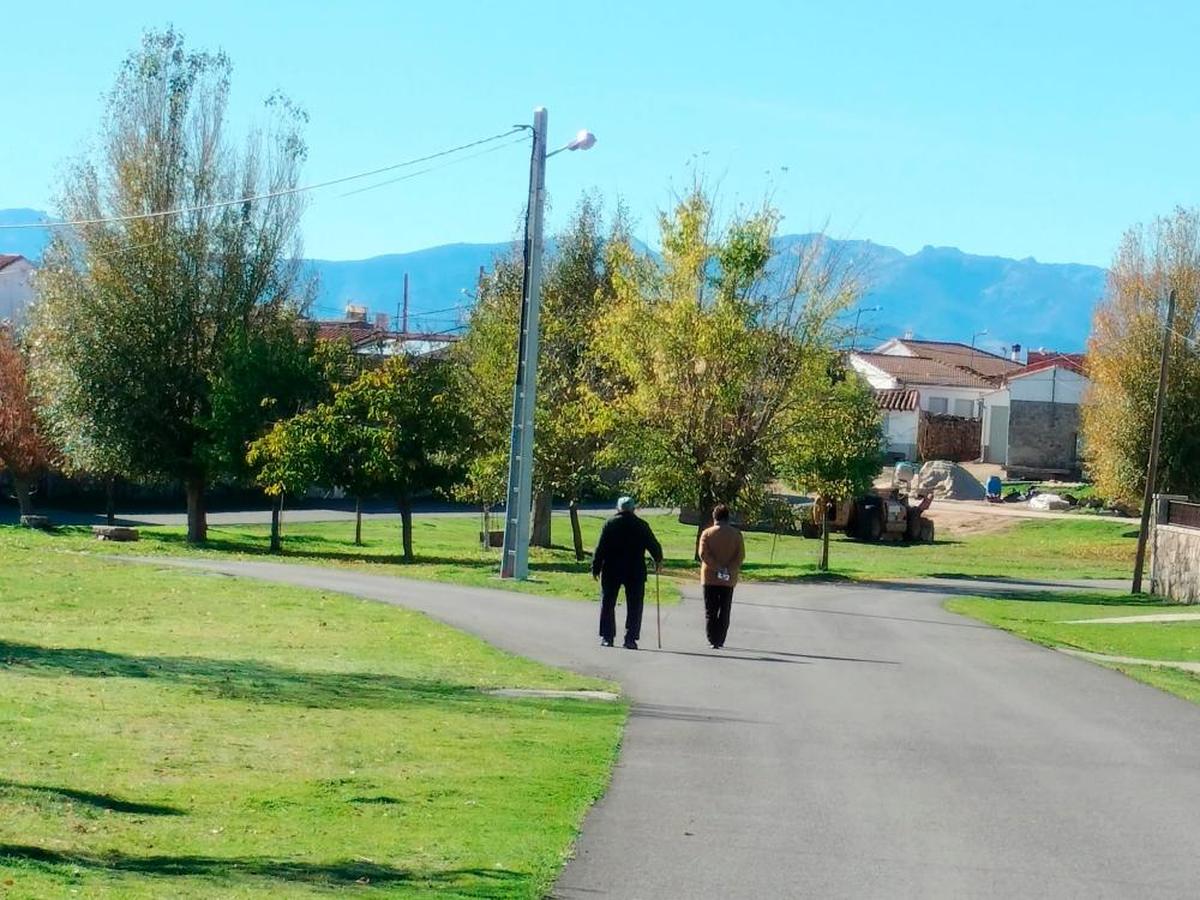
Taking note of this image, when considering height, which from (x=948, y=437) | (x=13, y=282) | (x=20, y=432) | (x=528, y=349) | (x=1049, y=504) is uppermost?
(x=13, y=282)

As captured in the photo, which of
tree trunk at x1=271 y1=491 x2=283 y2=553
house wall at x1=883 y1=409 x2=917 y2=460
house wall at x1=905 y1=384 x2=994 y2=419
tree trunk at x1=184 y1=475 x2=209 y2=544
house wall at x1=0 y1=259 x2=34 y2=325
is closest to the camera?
tree trunk at x1=271 y1=491 x2=283 y2=553

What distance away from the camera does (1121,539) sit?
5888cm

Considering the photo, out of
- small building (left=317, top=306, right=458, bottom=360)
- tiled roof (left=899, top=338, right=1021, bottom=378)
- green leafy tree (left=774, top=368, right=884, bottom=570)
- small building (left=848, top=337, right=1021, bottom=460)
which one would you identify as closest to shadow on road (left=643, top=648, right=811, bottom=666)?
green leafy tree (left=774, top=368, right=884, bottom=570)

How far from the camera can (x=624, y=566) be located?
65.3ft

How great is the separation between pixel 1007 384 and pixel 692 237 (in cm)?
4958

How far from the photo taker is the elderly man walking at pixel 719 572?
20.0 metres

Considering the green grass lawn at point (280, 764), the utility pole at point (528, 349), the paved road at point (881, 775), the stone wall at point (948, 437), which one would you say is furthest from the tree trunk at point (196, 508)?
the stone wall at point (948, 437)

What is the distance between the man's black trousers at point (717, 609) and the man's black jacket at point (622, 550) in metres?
0.81

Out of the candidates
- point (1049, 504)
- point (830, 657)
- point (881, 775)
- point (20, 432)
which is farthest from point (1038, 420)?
point (881, 775)

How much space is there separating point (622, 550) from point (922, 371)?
82215 mm

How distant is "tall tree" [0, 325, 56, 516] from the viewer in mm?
47438

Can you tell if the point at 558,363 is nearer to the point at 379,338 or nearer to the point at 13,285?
the point at 379,338

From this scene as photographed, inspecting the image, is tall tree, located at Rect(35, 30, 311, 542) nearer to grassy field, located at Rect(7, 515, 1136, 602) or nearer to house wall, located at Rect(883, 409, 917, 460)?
grassy field, located at Rect(7, 515, 1136, 602)

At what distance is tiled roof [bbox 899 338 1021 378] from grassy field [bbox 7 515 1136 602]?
1734 inches
